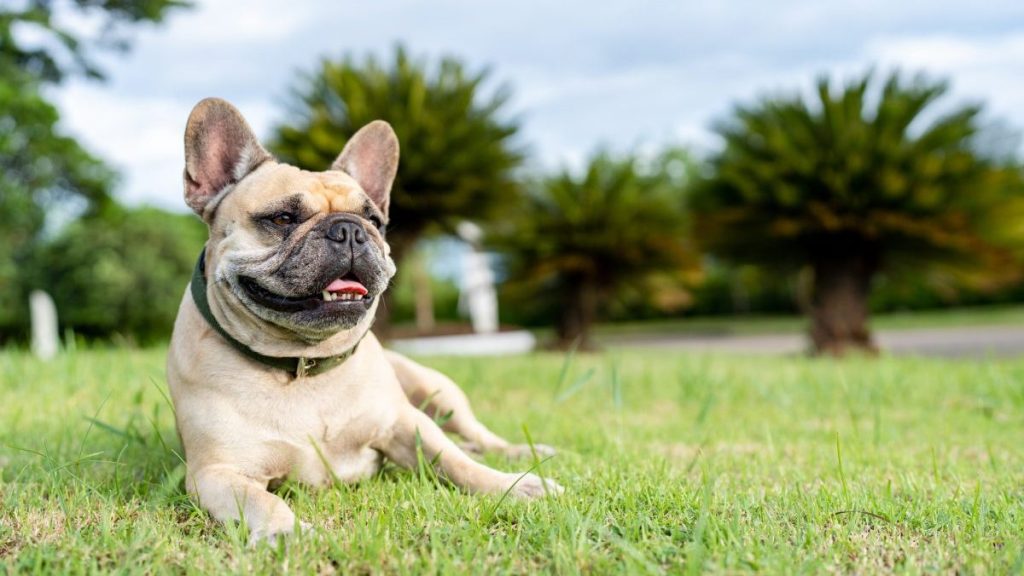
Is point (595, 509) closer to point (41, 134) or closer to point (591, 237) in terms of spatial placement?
point (591, 237)

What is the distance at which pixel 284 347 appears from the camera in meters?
2.67

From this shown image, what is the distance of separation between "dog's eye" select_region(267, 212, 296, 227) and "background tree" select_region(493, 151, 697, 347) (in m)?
8.95

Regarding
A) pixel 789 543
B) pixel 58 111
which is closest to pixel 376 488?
pixel 789 543

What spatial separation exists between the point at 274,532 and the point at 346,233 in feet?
3.11

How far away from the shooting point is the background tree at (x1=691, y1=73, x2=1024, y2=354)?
1017 centimetres

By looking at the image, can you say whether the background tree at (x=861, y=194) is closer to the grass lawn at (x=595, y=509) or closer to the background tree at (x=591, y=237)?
the background tree at (x=591, y=237)

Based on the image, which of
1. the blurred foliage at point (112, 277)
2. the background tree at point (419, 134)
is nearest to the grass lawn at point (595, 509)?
the background tree at point (419, 134)

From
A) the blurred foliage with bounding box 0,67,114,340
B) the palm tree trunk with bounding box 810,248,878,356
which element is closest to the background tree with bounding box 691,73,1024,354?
Result: the palm tree trunk with bounding box 810,248,878,356

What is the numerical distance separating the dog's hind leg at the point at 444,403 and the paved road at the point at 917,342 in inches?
414

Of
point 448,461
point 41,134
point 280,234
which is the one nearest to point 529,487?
point 448,461

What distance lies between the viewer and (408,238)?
10.9m

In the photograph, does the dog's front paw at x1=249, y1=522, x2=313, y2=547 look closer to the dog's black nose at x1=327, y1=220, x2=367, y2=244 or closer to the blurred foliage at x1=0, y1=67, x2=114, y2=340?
the dog's black nose at x1=327, y1=220, x2=367, y2=244

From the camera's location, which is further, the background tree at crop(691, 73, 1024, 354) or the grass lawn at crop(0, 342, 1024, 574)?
the background tree at crop(691, 73, 1024, 354)

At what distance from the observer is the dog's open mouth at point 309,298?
2590 mm
